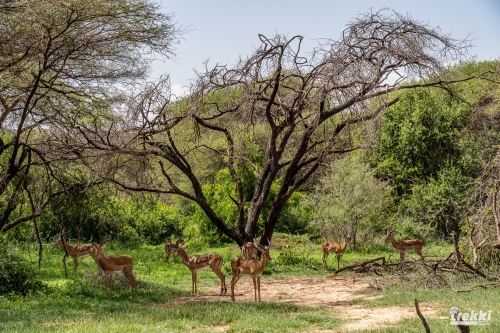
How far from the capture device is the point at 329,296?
12727 millimetres

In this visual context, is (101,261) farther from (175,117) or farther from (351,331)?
(351,331)

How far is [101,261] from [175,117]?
4438mm

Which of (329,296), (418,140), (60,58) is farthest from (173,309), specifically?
(418,140)

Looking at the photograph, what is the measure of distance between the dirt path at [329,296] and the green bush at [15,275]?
3065mm

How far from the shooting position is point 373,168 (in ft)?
87.0

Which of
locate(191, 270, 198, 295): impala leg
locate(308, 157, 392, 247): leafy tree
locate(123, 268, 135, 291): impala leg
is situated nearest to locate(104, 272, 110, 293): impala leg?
locate(123, 268, 135, 291): impala leg

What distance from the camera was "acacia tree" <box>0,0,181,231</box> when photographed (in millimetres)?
11750

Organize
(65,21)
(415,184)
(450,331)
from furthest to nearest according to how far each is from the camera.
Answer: (415,184) < (65,21) < (450,331)

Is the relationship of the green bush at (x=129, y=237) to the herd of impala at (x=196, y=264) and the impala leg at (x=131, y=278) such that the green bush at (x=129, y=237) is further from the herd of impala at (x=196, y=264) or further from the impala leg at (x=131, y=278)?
the impala leg at (x=131, y=278)

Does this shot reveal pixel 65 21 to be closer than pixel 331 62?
Yes

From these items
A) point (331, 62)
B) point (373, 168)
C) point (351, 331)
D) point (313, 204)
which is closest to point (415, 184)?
point (373, 168)

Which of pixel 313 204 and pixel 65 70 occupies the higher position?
pixel 65 70

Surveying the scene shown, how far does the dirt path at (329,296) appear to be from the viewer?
9.33 m

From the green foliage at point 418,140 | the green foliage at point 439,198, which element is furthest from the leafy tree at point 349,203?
the green foliage at point 418,140
